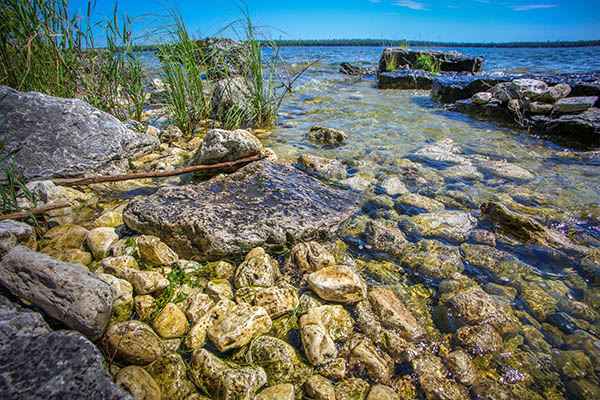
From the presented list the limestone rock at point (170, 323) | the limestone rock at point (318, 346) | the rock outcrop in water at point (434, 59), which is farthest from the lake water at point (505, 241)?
the rock outcrop in water at point (434, 59)

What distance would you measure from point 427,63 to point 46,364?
17027mm

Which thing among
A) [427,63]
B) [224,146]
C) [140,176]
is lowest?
[140,176]

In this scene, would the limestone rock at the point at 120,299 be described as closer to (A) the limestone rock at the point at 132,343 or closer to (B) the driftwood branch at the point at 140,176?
(A) the limestone rock at the point at 132,343

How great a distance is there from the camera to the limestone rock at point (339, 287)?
1.85 metres

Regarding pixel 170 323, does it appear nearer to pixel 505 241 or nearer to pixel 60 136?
pixel 505 241

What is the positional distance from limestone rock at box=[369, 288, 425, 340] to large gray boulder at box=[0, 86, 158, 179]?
3.45 metres

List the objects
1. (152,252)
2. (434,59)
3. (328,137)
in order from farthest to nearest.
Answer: (434,59) < (328,137) < (152,252)

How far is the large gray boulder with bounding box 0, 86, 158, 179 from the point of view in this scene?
10.1 feet

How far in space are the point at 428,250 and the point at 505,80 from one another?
29.4ft

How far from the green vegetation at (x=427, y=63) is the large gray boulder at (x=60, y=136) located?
14679 mm

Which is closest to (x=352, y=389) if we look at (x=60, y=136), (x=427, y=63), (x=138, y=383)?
(x=138, y=383)

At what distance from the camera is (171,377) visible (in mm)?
1389

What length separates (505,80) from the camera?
8.61 metres

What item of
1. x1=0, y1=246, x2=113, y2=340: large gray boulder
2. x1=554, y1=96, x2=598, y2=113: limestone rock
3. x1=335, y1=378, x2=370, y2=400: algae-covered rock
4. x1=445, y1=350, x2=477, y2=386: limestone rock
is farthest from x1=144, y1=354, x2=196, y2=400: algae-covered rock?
x1=554, y1=96, x2=598, y2=113: limestone rock
